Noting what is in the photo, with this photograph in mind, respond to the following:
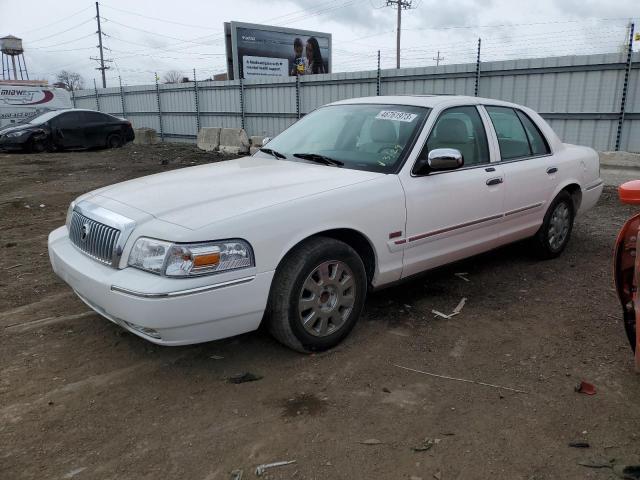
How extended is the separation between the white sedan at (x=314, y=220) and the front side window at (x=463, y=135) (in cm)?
1

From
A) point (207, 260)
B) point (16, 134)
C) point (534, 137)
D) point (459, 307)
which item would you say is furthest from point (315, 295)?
point (16, 134)

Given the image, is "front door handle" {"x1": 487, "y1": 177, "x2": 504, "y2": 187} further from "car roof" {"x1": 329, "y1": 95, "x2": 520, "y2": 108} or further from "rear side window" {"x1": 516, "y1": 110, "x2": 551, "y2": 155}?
"rear side window" {"x1": 516, "y1": 110, "x2": 551, "y2": 155}

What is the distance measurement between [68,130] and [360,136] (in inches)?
617

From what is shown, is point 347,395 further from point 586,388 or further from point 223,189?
point 223,189

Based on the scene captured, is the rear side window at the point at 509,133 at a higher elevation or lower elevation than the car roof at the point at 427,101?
lower

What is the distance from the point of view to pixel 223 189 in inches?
137

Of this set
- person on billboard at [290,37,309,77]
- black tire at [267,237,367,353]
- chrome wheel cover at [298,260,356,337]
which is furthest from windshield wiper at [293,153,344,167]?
→ person on billboard at [290,37,309,77]

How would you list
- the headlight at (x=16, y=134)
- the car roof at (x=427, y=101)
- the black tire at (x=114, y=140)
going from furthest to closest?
the black tire at (x=114, y=140) < the headlight at (x=16, y=134) < the car roof at (x=427, y=101)

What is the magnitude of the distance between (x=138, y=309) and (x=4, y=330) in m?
1.69

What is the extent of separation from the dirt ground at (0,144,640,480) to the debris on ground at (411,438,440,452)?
0.04ft

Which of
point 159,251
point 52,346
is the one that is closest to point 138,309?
point 159,251

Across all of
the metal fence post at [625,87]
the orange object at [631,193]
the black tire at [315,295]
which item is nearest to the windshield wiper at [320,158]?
the black tire at [315,295]

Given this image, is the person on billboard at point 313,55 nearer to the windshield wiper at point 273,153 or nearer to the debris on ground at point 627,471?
the windshield wiper at point 273,153

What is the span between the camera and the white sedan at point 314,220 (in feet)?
9.61
